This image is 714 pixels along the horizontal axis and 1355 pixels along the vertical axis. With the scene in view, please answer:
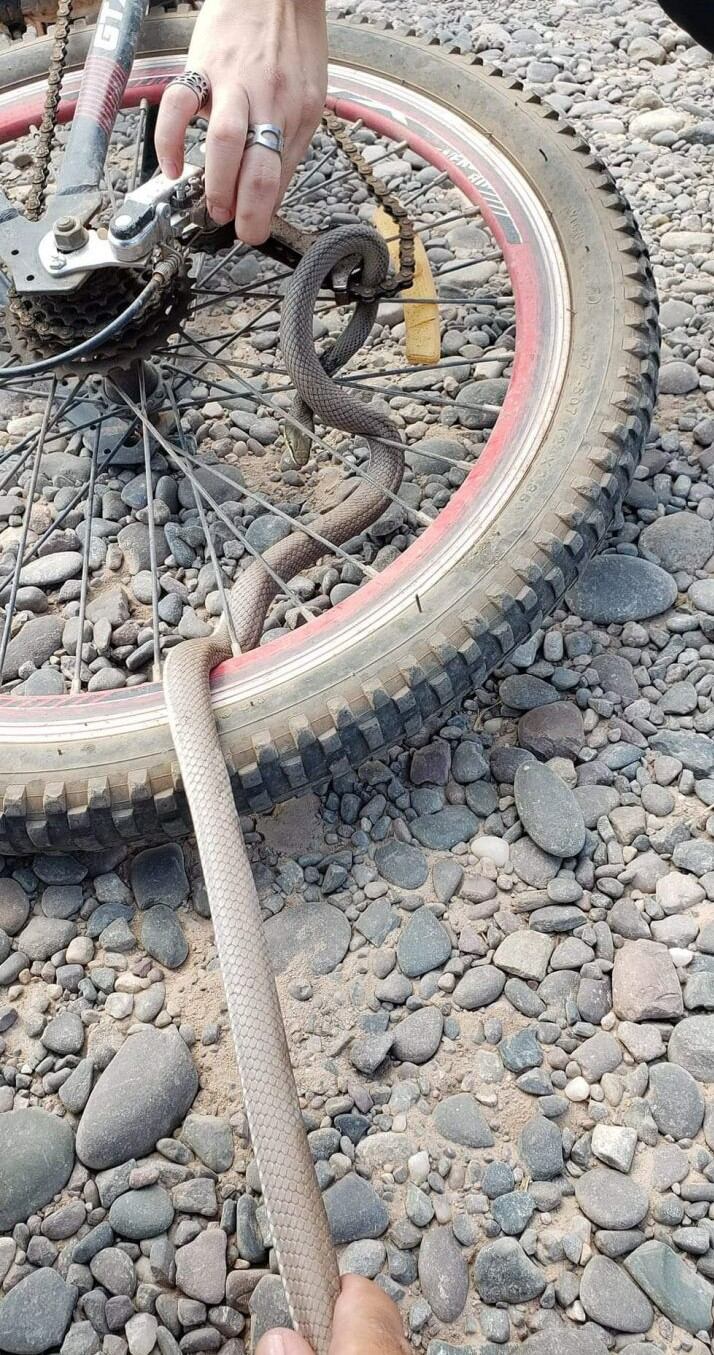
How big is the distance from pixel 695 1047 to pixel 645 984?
9 cm

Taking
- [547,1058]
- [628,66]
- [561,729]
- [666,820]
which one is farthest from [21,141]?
[547,1058]

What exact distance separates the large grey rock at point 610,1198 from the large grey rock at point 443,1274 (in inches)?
5.7

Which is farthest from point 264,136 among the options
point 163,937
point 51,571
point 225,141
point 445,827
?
point 163,937

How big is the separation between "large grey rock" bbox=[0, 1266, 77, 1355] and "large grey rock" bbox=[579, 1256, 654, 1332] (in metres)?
0.53

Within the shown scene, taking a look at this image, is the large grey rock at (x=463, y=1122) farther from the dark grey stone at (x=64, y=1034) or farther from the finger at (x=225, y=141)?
the finger at (x=225, y=141)

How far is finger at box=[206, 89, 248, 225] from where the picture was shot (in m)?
A: 1.35

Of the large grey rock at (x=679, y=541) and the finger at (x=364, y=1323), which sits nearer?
the finger at (x=364, y=1323)

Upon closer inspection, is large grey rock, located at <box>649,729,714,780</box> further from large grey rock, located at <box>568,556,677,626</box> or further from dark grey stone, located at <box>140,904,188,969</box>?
dark grey stone, located at <box>140,904,188,969</box>

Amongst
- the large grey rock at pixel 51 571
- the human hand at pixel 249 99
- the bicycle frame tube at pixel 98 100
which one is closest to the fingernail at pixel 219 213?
the human hand at pixel 249 99

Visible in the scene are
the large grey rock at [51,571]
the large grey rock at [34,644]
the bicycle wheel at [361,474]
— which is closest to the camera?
the bicycle wheel at [361,474]

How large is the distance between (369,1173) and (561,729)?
0.66 metres

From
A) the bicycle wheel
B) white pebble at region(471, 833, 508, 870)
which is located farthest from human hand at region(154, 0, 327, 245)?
white pebble at region(471, 833, 508, 870)

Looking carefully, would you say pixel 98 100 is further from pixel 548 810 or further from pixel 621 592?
pixel 548 810

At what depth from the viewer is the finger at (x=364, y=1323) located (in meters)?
0.85
